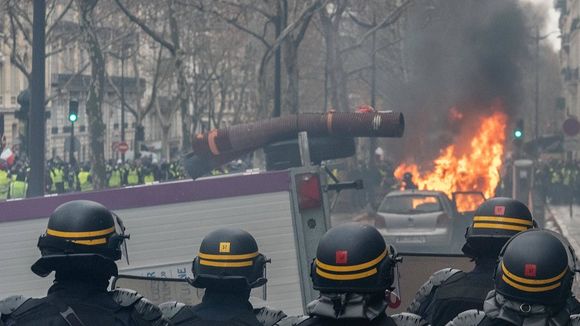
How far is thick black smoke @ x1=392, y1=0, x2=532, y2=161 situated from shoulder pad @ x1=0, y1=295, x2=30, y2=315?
33.8 metres

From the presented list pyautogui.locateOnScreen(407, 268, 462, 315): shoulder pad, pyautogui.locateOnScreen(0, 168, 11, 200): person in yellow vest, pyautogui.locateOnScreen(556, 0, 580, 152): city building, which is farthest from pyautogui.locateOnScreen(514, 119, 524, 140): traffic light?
pyautogui.locateOnScreen(556, 0, 580, 152): city building

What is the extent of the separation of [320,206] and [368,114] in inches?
139

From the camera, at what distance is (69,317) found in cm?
483

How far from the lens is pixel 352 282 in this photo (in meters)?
4.44

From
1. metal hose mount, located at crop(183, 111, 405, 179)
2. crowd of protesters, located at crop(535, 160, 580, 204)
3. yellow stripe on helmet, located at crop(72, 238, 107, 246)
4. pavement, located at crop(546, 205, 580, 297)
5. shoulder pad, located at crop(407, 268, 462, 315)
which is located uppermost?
metal hose mount, located at crop(183, 111, 405, 179)

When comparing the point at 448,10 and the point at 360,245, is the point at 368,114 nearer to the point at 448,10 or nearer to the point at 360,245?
the point at 360,245

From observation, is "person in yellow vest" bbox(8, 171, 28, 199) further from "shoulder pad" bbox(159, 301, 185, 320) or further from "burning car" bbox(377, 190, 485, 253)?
"shoulder pad" bbox(159, 301, 185, 320)

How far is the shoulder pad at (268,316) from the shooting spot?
5000 millimetres

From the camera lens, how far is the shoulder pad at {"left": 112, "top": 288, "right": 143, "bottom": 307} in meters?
4.98

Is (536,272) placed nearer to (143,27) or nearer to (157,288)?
(157,288)

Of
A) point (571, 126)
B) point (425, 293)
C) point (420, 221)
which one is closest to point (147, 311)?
point (425, 293)

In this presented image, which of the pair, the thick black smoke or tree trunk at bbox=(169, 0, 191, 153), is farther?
the thick black smoke

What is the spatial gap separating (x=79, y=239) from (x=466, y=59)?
120 feet

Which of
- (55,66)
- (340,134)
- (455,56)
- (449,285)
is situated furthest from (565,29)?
(449,285)
